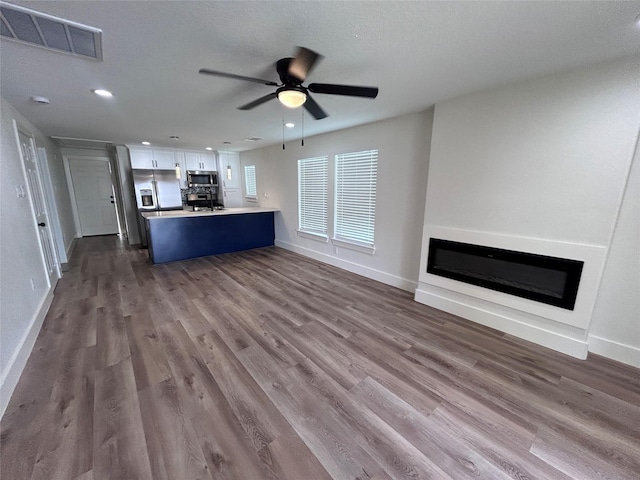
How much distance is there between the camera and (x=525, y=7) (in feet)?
4.57

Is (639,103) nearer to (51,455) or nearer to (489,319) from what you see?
(489,319)

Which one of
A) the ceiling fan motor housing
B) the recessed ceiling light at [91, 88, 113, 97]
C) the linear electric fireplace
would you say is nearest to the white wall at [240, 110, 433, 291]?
the linear electric fireplace

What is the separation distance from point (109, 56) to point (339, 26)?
1736 millimetres

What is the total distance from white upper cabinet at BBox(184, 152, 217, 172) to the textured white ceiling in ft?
12.6

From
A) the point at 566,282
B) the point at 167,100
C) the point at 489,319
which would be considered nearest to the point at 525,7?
the point at 566,282

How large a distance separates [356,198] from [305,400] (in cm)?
319

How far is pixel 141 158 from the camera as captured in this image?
6105 mm

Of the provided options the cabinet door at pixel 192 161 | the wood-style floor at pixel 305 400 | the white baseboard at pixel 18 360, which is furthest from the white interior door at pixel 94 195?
the white baseboard at pixel 18 360

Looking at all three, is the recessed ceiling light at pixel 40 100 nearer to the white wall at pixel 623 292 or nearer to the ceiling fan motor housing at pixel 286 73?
the ceiling fan motor housing at pixel 286 73

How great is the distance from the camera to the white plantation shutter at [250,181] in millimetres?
6970

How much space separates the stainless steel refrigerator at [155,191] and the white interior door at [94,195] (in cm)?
228

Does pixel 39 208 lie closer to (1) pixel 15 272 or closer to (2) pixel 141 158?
(1) pixel 15 272

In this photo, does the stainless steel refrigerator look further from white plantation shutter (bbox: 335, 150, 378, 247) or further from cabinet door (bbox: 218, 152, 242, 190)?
white plantation shutter (bbox: 335, 150, 378, 247)

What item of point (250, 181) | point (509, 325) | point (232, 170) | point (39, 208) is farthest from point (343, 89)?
point (232, 170)
